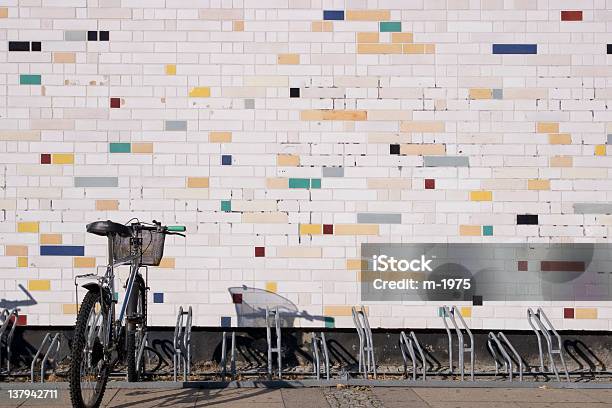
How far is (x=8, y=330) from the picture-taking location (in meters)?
7.89

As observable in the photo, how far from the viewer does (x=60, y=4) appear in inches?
316

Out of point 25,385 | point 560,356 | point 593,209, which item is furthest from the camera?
point 593,209

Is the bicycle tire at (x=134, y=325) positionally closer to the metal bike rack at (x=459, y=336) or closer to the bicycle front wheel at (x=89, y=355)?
the bicycle front wheel at (x=89, y=355)

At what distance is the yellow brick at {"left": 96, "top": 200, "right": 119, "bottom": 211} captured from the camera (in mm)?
7930

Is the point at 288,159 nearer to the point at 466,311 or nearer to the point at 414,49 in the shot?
the point at 414,49

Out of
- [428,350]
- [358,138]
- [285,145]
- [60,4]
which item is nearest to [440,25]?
[358,138]

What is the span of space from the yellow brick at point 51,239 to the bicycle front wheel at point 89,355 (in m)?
1.93

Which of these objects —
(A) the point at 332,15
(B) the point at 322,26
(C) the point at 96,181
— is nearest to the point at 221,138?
(C) the point at 96,181

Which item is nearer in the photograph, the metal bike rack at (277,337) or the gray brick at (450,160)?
the metal bike rack at (277,337)

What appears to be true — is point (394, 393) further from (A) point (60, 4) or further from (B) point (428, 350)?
(A) point (60, 4)

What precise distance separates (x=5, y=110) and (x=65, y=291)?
73.6 inches

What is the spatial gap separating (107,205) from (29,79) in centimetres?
146

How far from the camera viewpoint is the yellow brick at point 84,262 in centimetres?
792

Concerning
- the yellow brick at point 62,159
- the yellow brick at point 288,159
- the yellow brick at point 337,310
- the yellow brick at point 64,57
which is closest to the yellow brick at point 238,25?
the yellow brick at point 288,159
